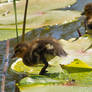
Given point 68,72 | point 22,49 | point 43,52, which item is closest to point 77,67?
point 68,72

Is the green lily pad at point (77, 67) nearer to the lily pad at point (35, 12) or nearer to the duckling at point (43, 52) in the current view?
the duckling at point (43, 52)

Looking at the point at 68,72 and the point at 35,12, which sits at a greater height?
the point at 68,72

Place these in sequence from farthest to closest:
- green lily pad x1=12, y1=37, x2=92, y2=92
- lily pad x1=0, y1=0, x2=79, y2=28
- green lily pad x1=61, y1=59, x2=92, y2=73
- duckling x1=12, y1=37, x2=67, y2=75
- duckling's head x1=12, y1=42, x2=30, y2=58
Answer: lily pad x1=0, y1=0, x2=79, y2=28 < duckling's head x1=12, y1=42, x2=30, y2=58 < duckling x1=12, y1=37, x2=67, y2=75 < green lily pad x1=61, y1=59, x2=92, y2=73 < green lily pad x1=12, y1=37, x2=92, y2=92

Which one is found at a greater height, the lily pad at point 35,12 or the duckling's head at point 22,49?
the duckling's head at point 22,49

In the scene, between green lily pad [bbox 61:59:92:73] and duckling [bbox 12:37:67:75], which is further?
duckling [bbox 12:37:67:75]

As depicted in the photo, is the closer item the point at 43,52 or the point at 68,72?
the point at 68,72

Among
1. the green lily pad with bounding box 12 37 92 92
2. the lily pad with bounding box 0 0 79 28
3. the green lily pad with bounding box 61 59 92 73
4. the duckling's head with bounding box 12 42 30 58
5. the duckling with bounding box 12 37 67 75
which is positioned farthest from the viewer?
the lily pad with bounding box 0 0 79 28

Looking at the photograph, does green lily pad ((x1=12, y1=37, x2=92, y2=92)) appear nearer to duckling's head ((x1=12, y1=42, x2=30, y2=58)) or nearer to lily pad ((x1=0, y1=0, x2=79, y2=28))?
duckling's head ((x1=12, y1=42, x2=30, y2=58))

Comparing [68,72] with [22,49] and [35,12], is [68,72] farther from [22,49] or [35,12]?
[35,12]

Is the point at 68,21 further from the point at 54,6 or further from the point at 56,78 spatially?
the point at 56,78

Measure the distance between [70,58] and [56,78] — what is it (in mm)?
513

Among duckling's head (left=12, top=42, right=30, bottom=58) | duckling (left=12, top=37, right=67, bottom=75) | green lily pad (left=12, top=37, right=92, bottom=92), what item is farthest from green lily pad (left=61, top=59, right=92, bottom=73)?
duckling's head (left=12, top=42, right=30, bottom=58)

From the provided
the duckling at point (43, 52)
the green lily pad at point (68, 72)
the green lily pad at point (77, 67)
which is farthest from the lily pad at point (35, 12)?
the green lily pad at point (77, 67)

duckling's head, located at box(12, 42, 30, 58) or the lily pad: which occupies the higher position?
→ duckling's head, located at box(12, 42, 30, 58)
